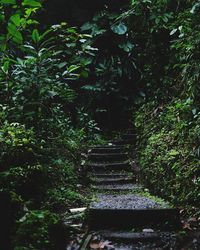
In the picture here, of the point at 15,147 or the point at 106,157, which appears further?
the point at 106,157

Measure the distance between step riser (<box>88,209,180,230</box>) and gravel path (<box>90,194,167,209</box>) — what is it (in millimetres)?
153

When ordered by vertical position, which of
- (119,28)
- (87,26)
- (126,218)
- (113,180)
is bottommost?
(126,218)

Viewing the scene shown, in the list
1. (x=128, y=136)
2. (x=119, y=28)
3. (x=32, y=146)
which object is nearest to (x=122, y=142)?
(x=128, y=136)

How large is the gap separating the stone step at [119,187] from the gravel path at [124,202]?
0.45 m

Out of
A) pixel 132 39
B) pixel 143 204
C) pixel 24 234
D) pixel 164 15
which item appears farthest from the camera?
pixel 132 39

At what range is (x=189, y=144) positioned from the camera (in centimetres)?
527

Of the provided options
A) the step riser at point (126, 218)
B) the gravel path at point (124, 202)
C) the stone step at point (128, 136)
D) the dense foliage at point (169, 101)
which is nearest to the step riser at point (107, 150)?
the dense foliage at point (169, 101)

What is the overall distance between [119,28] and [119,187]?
5.14 metres

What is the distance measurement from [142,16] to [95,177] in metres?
3.75

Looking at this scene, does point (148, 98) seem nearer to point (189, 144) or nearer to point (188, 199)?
point (189, 144)

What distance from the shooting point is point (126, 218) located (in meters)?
4.50

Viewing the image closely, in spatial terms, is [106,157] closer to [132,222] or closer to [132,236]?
[132,222]

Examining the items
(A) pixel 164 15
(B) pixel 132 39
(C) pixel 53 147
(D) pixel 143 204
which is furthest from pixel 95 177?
(B) pixel 132 39

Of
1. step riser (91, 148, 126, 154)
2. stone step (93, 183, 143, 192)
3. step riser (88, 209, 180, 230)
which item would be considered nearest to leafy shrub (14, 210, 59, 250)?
step riser (88, 209, 180, 230)
